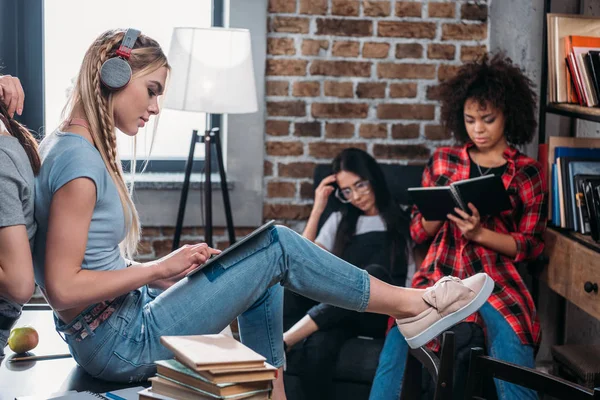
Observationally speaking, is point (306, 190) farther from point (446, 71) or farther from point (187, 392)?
point (187, 392)

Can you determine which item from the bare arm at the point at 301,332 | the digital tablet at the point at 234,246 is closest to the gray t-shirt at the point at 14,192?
the digital tablet at the point at 234,246

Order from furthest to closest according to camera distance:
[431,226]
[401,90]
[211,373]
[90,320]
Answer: [401,90], [431,226], [90,320], [211,373]

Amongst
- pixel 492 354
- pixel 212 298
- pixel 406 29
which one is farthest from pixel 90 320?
pixel 406 29

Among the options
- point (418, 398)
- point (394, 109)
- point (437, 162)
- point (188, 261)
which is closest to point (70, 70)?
point (394, 109)

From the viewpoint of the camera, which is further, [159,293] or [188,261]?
[159,293]

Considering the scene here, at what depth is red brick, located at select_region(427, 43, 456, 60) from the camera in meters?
3.57

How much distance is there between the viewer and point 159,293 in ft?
6.95

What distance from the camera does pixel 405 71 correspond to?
3559 mm

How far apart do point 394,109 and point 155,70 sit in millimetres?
1808

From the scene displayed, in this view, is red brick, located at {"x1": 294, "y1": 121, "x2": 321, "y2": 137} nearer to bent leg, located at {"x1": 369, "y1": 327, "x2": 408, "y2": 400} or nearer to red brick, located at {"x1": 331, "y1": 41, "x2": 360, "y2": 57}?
red brick, located at {"x1": 331, "y1": 41, "x2": 360, "y2": 57}

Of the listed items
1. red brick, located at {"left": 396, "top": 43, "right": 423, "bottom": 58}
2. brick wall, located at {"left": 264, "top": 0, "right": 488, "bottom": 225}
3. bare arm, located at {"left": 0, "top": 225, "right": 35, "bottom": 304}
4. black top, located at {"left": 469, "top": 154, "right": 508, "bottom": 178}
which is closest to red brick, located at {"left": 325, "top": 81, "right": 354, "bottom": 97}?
brick wall, located at {"left": 264, "top": 0, "right": 488, "bottom": 225}

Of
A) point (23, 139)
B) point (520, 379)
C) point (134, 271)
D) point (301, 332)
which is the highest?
point (23, 139)

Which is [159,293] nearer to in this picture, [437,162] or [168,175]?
[437,162]

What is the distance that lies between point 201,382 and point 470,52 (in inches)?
102
